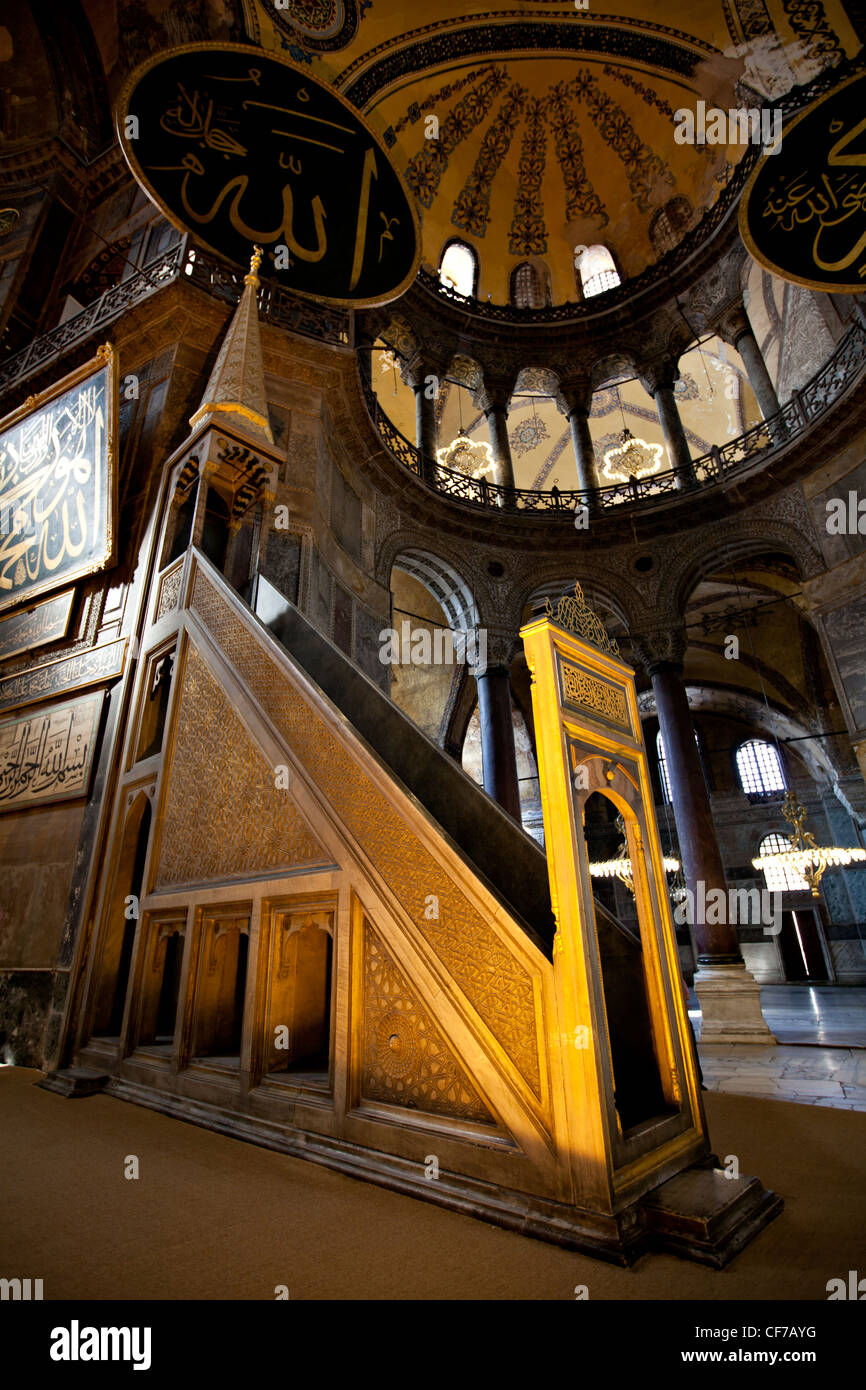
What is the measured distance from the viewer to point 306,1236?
142cm

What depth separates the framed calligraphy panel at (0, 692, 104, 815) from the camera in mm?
4270

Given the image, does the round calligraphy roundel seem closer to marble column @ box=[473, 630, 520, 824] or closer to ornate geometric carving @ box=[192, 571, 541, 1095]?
marble column @ box=[473, 630, 520, 824]

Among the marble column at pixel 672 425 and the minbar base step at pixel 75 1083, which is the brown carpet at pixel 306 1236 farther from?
the marble column at pixel 672 425

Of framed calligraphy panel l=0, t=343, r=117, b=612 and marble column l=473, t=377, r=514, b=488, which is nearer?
framed calligraphy panel l=0, t=343, r=117, b=612

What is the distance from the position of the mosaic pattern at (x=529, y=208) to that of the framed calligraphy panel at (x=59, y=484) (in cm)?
1040

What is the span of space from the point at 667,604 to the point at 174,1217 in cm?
891

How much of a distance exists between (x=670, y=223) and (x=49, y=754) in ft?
43.4

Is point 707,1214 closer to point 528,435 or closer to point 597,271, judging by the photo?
point 597,271

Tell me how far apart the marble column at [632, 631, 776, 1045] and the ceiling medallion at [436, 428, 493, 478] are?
223 inches

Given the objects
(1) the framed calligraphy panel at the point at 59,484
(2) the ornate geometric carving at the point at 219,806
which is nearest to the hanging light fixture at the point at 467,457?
(1) the framed calligraphy panel at the point at 59,484

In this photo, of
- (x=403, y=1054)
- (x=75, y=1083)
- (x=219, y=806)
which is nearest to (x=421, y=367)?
(x=219, y=806)

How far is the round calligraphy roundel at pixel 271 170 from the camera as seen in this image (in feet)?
21.6

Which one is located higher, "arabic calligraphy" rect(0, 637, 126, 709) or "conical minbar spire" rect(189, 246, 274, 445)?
"conical minbar spire" rect(189, 246, 274, 445)

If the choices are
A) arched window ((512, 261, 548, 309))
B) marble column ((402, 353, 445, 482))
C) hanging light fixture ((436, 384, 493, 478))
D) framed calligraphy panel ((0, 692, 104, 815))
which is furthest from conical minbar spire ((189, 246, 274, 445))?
arched window ((512, 261, 548, 309))
